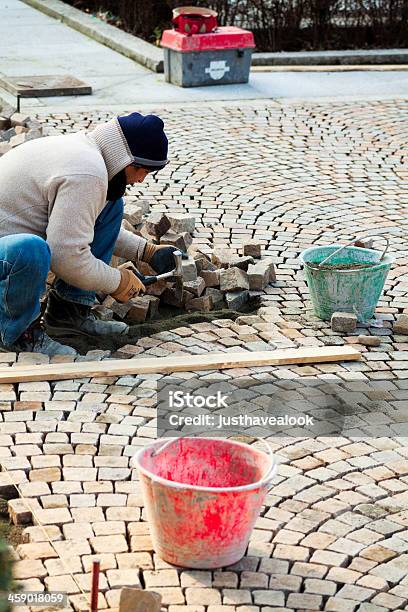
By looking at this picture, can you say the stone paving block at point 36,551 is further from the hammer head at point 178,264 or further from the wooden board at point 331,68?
the wooden board at point 331,68

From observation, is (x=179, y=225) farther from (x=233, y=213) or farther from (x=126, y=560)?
(x=126, y=560)

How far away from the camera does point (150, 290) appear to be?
692 centimetres

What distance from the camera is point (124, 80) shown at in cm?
1298

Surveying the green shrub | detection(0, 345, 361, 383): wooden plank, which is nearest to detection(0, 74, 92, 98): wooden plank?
the green shrub

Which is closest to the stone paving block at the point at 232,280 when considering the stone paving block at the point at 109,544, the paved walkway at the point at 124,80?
the stone paving block at the point at 109,544

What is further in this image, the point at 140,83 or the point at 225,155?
the point at 140,83

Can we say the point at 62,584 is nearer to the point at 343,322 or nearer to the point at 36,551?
the point at 36,551

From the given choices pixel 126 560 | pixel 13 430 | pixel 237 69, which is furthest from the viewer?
pixel 237 69

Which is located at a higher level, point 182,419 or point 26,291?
point 26,291

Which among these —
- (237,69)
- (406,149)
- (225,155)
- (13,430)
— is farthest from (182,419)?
(237,69)

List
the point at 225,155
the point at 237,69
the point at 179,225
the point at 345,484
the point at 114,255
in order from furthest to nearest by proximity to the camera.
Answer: the point at 237,69
the point at 225,155
the point at 179,225
the point at 114,255
the point at 345,484

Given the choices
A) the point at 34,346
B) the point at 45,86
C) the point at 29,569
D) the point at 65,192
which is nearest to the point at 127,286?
the point at 34,346

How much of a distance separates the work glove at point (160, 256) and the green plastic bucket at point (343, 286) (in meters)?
0.78

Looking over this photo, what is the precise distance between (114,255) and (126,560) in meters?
2.86
